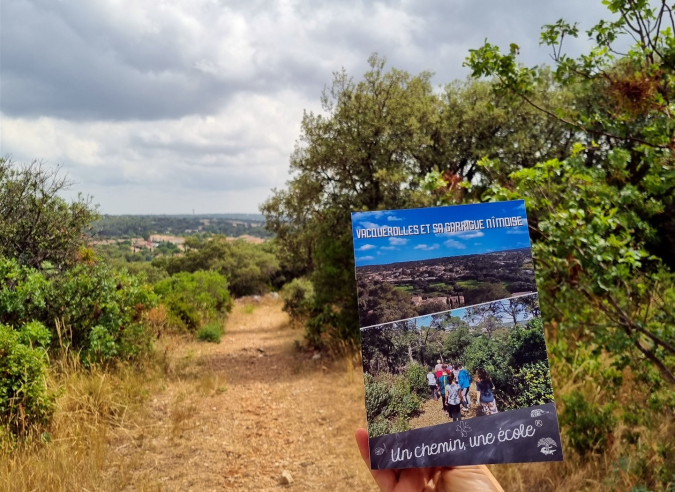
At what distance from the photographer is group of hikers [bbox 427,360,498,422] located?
173 centimetres

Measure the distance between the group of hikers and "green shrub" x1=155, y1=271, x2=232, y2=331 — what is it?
32.6 ft

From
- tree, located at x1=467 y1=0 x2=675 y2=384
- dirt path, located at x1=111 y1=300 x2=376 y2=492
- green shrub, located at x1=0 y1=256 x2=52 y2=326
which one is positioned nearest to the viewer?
tree, located at x1=467 y1=0 x2=675 y2=384

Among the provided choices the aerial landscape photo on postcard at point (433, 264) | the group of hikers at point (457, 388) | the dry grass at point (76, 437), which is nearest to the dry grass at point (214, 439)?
the dry grass at point (76, 437)

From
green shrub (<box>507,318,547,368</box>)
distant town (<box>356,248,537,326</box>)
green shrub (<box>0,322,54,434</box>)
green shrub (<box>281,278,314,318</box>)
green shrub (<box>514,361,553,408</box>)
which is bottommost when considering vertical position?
green shrub (<box>281,278,314,318</box>)

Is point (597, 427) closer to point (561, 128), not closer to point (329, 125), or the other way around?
point (329, 125)

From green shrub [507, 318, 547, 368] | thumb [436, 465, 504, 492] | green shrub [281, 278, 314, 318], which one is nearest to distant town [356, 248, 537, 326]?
green shrub [507, 318, 547, 368]

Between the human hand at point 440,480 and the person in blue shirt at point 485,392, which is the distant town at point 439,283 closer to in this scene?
the person in blue shirt at point 485,392

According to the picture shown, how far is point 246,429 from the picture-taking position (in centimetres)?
606

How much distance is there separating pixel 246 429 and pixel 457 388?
4.92 m

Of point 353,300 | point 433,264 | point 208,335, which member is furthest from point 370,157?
point 433,264

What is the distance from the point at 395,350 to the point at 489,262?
1.60 ft

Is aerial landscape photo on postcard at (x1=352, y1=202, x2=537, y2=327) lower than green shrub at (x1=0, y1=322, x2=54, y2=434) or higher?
higher

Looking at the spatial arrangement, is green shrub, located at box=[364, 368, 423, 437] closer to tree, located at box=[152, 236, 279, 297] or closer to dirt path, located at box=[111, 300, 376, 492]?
dirt path, located at box=[111, 300, 376, 492]

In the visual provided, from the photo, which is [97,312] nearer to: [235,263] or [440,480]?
[440,480]
